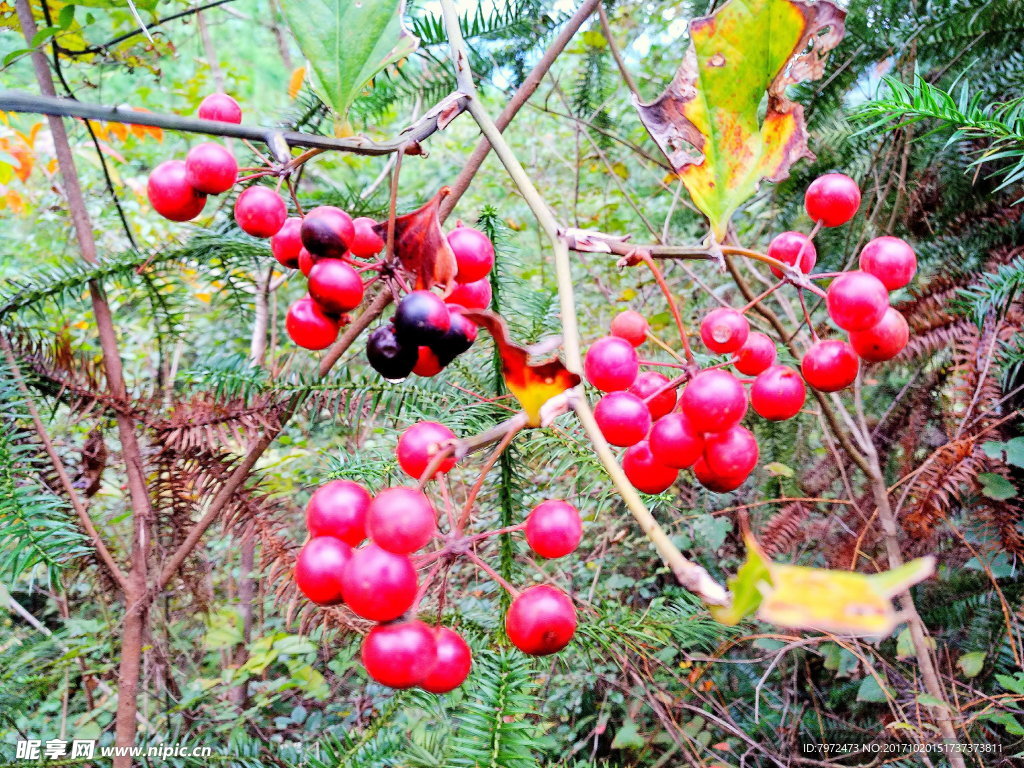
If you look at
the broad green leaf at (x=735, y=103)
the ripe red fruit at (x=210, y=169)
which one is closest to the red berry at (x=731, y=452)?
the broad green leaf at (x=735, y=103)

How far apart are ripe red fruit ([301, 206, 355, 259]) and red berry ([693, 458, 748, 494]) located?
0.79ft

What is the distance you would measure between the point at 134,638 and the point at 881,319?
741mm

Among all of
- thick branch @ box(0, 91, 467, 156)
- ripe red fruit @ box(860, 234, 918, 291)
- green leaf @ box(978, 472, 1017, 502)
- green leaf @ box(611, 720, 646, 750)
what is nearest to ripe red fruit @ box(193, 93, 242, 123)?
thick branch @ box(0, 91, 467, 156)

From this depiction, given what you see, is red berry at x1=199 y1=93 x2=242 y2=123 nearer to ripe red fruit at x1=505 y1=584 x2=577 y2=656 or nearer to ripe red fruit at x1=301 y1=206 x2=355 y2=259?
ripe red fruit at x1=301 y1=206 x2=355 y2=259

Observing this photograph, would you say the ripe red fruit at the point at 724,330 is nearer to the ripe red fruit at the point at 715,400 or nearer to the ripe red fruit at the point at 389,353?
the ripe red fruit at the point at 715,400

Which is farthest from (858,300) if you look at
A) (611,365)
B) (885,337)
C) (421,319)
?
(421,319)

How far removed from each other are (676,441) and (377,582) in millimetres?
174

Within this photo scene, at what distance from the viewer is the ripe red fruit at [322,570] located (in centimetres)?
31

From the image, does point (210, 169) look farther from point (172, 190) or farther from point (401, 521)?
point (401, 521)

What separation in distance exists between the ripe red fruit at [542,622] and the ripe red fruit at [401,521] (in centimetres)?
8

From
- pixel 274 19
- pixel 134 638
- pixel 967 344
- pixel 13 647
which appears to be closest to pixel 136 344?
pixel 13 647

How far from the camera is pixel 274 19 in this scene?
2.07m

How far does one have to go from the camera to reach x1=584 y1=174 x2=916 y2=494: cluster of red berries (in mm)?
348

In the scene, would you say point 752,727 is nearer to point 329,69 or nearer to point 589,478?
point 589,478
